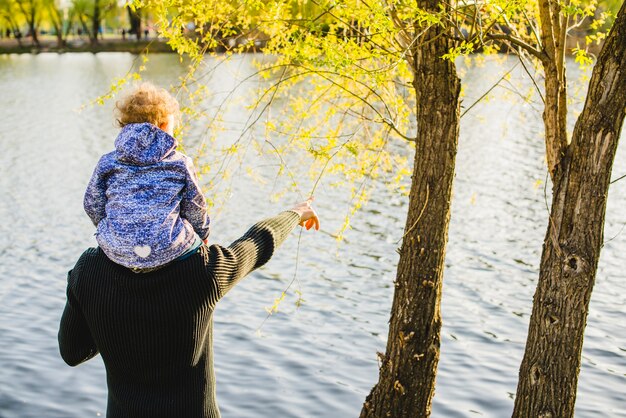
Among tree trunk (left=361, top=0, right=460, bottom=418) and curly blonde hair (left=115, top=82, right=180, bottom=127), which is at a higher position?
curly blonde hair (left=115, top=82, right=180, bottom=127)

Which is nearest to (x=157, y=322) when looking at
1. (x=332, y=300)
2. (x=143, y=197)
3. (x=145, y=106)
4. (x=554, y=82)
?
(x=143, y=197)

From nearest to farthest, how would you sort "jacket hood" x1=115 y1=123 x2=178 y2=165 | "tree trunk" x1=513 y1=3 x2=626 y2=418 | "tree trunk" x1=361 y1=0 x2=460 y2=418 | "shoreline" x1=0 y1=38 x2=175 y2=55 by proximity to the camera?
"jacket hood" x1=115 y1=123 x2=178 y2=165, "tree trunk" x1=513 y1=3 x2=626 y2=418, "tree trunk" x1=361 y1=0 x2=460 y2=418, "shoreline" x1=0 y1=38 x2=175 y2=55

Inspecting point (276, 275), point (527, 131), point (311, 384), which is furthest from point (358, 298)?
point (527, 131)

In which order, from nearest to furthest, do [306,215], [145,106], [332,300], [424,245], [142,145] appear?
[142,145], [145,106], [306,215], [424,245], [332,300]

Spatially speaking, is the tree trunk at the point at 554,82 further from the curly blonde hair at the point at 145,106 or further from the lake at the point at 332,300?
the curly blonde hair at the point at 145,106

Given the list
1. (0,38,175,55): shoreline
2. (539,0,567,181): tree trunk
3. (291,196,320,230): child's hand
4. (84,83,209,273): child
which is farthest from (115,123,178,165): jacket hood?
(0,38,175,55): shoreline

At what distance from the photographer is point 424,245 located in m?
5.43

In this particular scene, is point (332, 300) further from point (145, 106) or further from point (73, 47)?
point (73, 47)

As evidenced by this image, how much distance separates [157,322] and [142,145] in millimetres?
605

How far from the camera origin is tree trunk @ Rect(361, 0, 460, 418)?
17.1ft

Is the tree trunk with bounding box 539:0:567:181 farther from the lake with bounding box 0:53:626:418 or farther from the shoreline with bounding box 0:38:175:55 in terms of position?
the shoreline with bounding box 0:38:175:55

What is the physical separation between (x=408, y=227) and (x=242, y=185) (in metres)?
12.7

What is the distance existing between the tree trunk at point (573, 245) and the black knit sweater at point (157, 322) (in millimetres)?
2128

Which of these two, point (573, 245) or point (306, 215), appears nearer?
point (306, 215)
